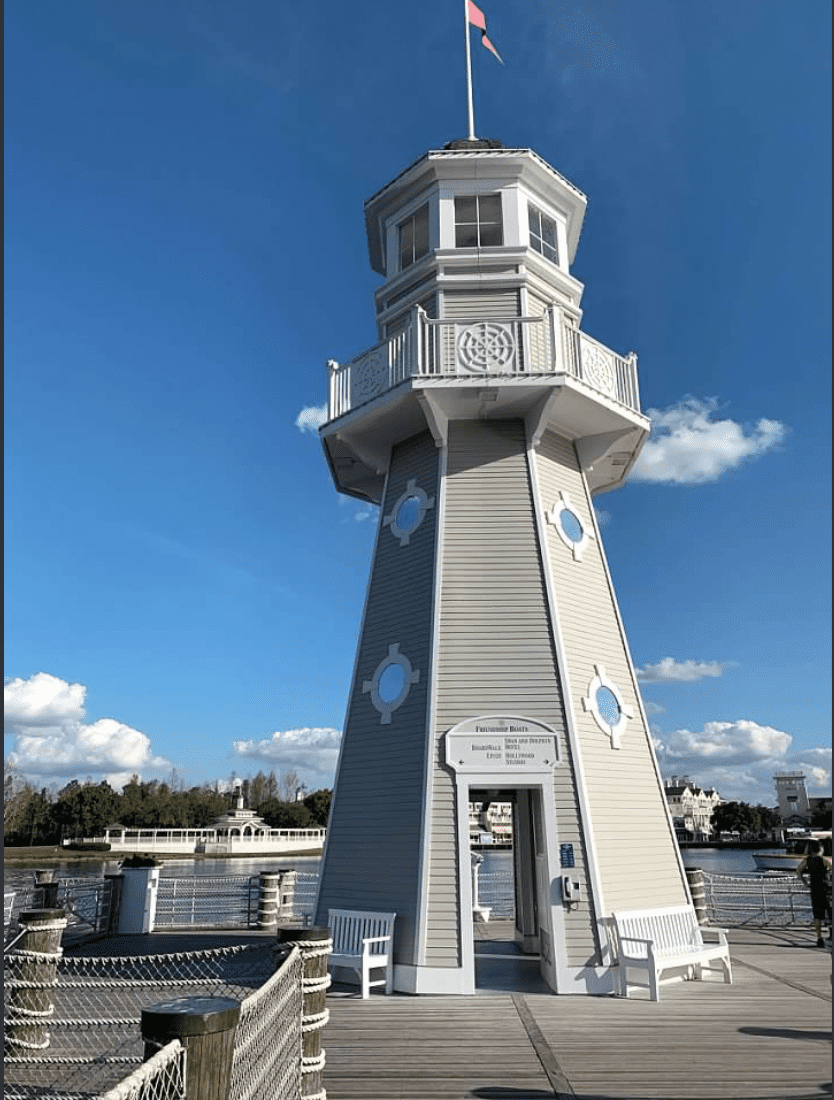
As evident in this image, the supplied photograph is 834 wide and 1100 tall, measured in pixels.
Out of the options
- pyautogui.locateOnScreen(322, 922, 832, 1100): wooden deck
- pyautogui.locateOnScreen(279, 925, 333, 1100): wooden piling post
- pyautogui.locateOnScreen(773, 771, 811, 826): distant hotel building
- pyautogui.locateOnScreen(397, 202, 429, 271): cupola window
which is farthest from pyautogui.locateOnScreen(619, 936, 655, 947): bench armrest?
pyautogui.locateOnScreen(773, 771, 811, 826): distant hotel building

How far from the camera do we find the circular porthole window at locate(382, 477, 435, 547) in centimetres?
1235

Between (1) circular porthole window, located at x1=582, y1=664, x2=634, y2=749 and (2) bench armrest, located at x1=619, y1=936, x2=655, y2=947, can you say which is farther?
(1) circular porthole window, located at x1=582, y1=664, x2=634, y2=749

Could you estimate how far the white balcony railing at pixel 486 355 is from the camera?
11695 mm

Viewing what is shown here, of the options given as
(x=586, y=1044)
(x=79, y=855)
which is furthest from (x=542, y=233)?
(x=79, y=855)

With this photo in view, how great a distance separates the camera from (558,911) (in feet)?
32.6

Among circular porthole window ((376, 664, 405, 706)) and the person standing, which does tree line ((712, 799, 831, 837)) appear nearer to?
the person standing

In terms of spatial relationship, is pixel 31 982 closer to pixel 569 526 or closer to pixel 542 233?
pixel 569 526

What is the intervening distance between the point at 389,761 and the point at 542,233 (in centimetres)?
887

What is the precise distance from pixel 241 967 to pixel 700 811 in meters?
140

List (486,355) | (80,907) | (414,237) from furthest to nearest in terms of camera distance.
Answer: (80,907), (414,237), (486,355)

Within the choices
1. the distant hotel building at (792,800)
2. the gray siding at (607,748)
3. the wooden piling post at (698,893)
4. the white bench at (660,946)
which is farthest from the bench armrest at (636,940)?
the distant hotel building at (792,800)

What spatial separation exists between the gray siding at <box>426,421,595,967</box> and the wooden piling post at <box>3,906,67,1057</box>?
4.23 meters

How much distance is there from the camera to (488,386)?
37.7ft

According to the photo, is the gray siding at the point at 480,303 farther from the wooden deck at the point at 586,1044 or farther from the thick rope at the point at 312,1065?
the thick rope at the point at 312,1065
